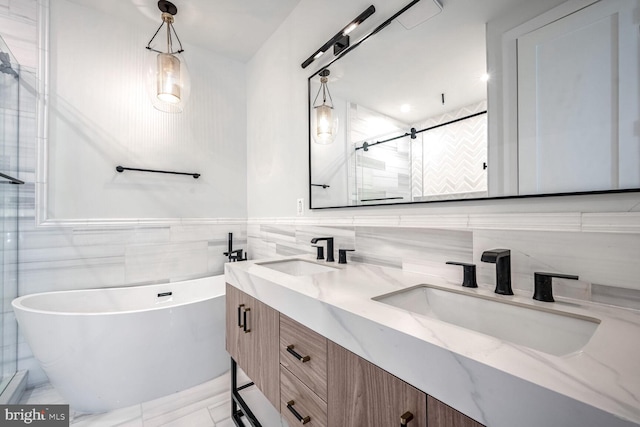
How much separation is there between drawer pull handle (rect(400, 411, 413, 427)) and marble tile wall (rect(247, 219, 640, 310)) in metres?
0.57

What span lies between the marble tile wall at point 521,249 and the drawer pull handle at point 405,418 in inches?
22.4

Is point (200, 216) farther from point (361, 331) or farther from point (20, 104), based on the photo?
point (361, 331)

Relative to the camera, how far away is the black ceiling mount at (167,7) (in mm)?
1832

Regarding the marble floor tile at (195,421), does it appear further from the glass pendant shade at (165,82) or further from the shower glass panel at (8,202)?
the glass pendant shade at (165,82)

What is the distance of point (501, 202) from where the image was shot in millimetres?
891

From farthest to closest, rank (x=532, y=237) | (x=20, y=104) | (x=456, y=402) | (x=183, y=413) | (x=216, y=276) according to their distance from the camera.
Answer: (x=216, y=276)
(x=20, y=104)
(x=183, y=413)
(x=532, y=237)
(x=456, y=402)

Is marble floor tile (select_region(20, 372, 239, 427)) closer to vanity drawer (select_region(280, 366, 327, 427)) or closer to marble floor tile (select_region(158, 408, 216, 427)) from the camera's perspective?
marble floor tile (select_region(158, 408, 216, 427))

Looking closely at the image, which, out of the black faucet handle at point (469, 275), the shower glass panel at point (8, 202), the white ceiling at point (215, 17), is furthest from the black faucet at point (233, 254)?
the black faucet handle at point (469, 275)

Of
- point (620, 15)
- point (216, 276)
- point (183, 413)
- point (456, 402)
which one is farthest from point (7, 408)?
point (620, 15)

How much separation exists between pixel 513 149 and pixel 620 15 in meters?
0.38

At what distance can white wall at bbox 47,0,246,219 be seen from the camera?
1.89 m

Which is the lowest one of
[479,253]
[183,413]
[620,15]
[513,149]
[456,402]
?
[183,413]

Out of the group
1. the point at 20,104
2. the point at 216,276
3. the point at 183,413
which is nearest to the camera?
the point at 183,413

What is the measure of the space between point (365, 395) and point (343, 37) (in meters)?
1.62
